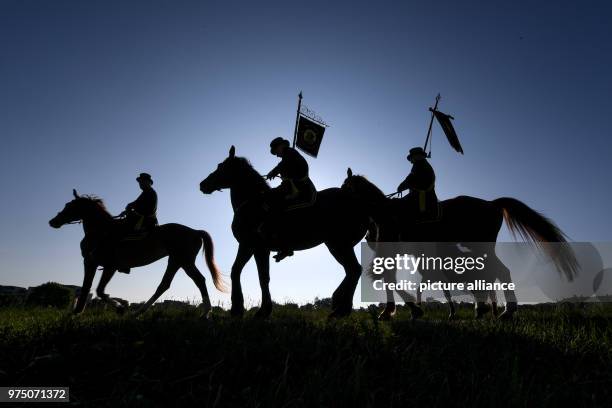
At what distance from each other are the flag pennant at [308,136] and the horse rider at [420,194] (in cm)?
319

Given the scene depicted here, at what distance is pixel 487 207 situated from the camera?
8547 mm

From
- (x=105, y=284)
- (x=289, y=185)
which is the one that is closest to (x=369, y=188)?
(x=289, y=185)

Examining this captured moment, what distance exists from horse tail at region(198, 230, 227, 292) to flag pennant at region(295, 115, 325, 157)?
3353 mm

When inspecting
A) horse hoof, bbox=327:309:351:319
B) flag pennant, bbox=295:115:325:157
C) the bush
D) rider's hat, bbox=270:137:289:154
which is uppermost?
flag pennant, bbox=295:115:325:157

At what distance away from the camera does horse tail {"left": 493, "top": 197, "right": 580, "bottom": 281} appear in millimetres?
7766

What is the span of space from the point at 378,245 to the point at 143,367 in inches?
238

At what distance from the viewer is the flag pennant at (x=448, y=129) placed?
35.1ft

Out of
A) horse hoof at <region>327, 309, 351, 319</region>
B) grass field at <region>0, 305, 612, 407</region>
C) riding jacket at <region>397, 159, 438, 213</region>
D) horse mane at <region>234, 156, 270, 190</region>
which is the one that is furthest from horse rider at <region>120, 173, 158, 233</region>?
riding jacket at <region>397, 159, 438, 213</region>

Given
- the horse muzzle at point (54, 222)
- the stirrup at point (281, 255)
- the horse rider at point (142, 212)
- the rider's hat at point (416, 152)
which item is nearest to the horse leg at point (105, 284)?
the horse rider at point (142, 212)

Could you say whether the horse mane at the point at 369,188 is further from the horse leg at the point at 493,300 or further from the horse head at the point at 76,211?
the horse head at the point at 76,211

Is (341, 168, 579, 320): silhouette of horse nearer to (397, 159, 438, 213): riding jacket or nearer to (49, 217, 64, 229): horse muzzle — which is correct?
(397, 159, 438, 213): riding jacket

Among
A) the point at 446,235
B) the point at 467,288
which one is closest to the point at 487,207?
the point at 446,235

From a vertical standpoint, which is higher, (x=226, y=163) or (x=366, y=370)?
Answer: (x=226, y=163)

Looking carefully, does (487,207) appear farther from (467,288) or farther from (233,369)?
(233,369)
